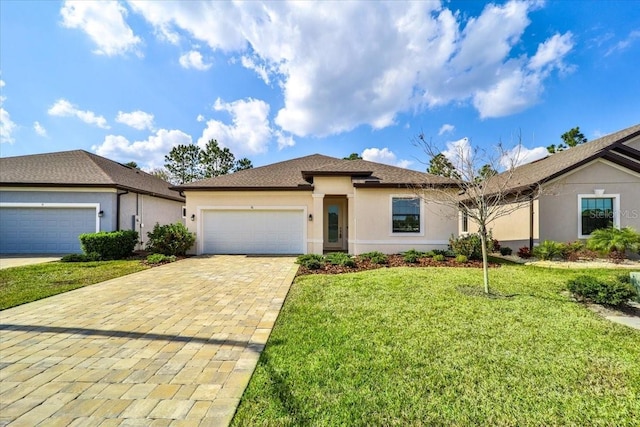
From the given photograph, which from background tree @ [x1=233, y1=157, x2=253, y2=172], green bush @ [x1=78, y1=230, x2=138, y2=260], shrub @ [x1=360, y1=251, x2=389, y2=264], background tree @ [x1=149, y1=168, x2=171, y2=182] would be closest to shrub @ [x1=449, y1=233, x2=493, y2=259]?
shrub @ [x1=360, y1=251, x2=389, y2=264]

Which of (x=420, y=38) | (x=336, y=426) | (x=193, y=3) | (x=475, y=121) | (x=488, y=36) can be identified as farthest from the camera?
(x=475, y=121)

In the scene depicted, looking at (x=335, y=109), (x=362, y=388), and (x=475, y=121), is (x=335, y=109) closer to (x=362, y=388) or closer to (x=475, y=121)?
(x=475, y=121)

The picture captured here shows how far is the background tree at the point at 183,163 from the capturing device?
35719 mm

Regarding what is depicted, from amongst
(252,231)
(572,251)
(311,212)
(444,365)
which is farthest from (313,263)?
(572,251)

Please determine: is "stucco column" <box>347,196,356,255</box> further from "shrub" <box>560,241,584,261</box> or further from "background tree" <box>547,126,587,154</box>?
"background tree" <box>547,126,587,154</box>

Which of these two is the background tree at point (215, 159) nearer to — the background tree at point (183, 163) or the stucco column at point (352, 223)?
the background tree at point (183, 163)

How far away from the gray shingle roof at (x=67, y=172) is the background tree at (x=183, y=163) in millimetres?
19612

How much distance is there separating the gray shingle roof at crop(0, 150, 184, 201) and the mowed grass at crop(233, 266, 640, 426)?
1415 centimetres

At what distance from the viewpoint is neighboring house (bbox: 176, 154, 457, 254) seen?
39.8ft

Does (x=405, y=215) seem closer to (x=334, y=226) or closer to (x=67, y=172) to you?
(x=334, y=226)

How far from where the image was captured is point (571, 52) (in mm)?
11789

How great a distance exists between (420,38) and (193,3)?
8.37 metres

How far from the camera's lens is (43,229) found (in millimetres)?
13219

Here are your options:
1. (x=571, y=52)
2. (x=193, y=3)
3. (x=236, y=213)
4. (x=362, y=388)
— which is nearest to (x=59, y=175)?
(x=236, y=213)
